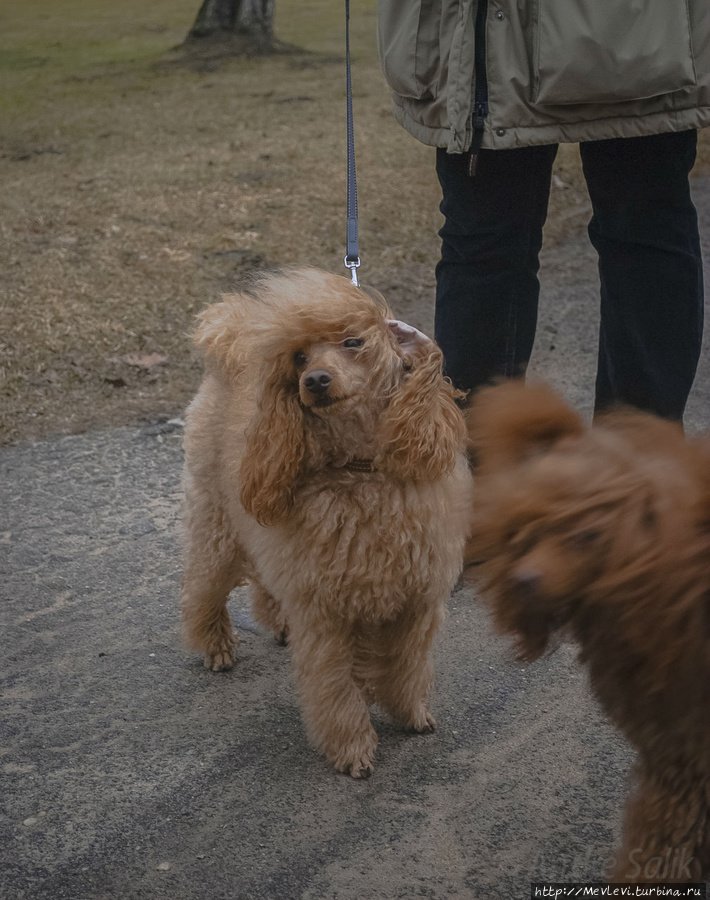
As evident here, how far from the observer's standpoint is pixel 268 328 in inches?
85.0

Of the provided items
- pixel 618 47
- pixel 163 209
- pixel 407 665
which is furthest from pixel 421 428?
pixel 163 209

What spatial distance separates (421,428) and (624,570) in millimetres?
938

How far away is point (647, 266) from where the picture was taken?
2.61 metres

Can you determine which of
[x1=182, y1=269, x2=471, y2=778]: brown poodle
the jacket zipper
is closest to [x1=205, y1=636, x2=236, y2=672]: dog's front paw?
[x1=182, y1=269, x2=471, y2=778]: brown poodle

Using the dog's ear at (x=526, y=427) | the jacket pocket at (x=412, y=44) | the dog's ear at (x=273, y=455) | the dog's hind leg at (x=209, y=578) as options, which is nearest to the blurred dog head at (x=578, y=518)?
the dog's ear at (x=526, y=427)

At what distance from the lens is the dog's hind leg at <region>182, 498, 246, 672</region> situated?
102 inches

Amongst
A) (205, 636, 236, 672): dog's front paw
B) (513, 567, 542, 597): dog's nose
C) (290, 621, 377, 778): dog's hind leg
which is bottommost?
(205, 636, 236, 672): dog's front paw

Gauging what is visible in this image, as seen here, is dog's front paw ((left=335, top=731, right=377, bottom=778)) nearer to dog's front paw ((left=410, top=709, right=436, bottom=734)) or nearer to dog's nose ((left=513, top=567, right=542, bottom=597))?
dog's front paw ((left=410, top=709, right=436, bottom=734))

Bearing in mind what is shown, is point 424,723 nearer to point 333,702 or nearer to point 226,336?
point 333,702

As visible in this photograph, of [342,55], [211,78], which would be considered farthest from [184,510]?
[342,55]

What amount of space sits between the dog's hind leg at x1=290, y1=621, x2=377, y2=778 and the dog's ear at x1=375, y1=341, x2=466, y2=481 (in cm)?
44

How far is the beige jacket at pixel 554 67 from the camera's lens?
2.28 m

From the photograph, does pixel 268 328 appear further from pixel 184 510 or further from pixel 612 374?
pixel 612 374

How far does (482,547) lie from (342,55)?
12.3 metres
